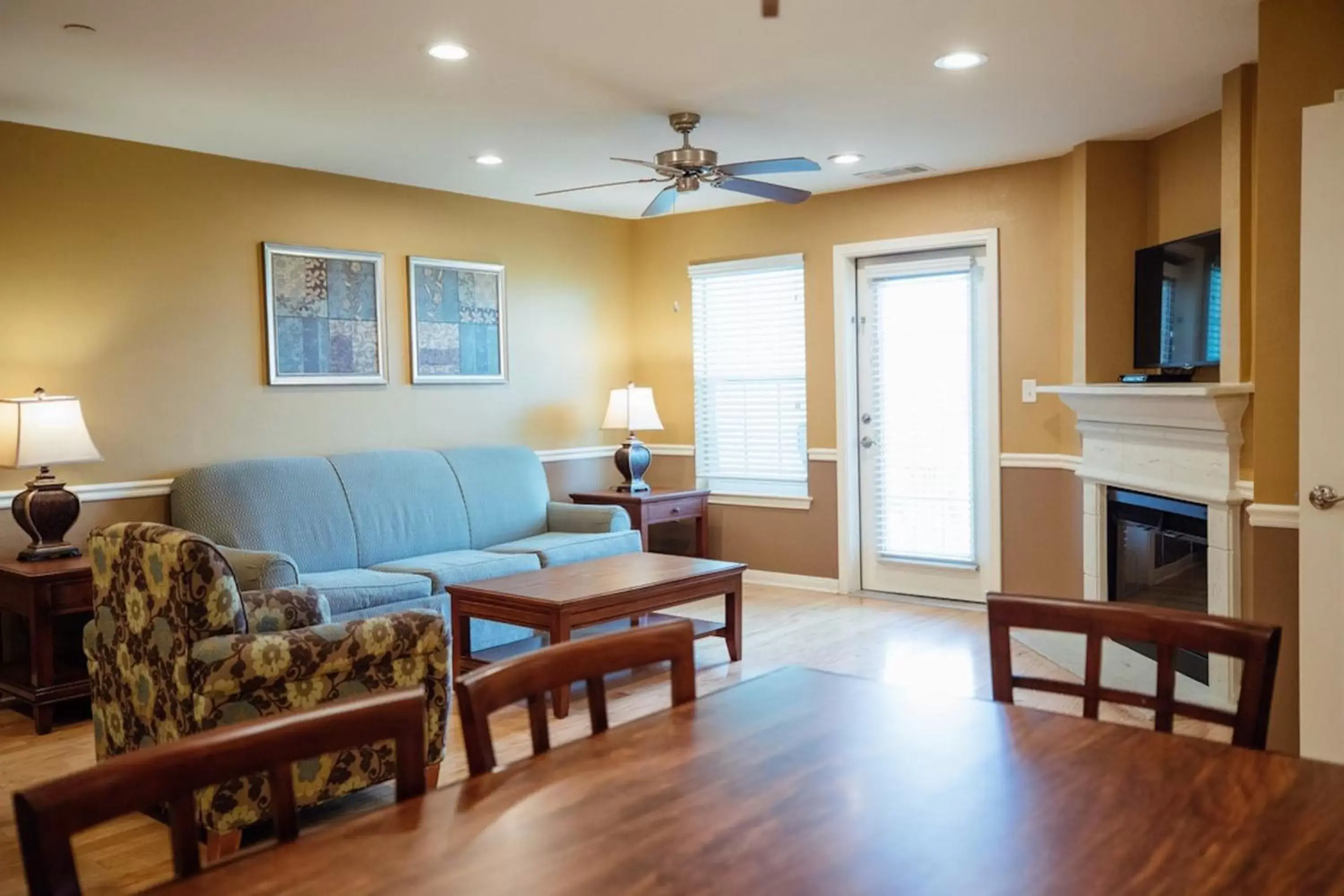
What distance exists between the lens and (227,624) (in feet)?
9.04

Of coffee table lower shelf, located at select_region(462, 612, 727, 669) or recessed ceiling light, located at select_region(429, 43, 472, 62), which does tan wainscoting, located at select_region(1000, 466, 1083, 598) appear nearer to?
coffee table lower shelf, located at select_region(462, 612, 727, 669)

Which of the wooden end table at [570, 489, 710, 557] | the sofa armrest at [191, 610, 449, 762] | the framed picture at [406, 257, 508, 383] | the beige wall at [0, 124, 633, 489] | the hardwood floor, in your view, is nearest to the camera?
the sofa armrest at [191, 610, 449, 762]

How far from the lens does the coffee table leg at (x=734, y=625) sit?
4801mm

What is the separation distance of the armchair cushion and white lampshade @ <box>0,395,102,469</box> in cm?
179

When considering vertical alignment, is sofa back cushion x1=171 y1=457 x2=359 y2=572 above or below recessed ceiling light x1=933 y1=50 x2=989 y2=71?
below

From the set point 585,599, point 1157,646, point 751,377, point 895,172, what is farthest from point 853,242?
point 1157,646

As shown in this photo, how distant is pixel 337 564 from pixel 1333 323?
4.06 metres

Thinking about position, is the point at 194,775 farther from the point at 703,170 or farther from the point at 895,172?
the point at 895,172

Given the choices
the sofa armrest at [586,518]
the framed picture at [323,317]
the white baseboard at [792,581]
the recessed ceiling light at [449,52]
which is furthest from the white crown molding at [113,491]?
the white baseboard at [792,581]

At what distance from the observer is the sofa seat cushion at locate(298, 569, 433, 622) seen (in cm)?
431

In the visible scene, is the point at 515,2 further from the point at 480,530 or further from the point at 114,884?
the point at 480,530

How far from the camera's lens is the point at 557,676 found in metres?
1.53

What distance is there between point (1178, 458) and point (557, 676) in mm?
3438

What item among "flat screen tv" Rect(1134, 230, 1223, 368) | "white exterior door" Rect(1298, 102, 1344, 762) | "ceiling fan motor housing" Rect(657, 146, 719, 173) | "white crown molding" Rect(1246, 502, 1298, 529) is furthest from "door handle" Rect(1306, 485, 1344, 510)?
"ceiling fan motor housing" Rect(657, 146, 719, 173)
